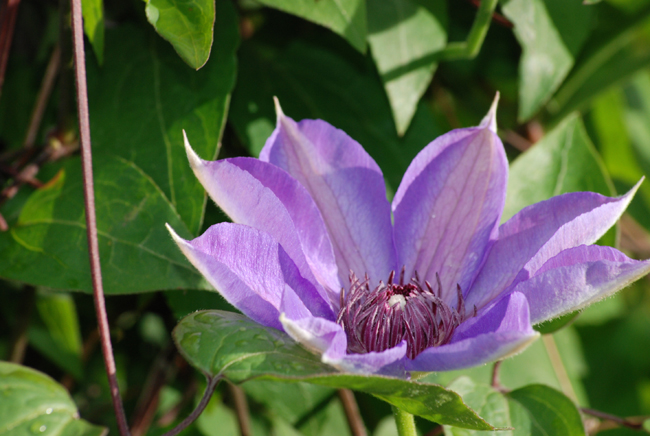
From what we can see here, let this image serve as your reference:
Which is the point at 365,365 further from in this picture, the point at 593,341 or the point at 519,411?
the point at 593,341

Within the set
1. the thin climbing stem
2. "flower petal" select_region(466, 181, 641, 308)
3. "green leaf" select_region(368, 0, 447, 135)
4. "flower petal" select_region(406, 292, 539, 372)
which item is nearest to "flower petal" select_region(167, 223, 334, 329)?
"flower petal" select_region(406, 292, 539, 372)

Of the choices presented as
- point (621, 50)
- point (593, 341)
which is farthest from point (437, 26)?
point (593, 341)

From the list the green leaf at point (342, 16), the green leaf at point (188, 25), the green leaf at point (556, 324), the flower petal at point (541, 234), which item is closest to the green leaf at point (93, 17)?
the green leaf at point (188, 25)

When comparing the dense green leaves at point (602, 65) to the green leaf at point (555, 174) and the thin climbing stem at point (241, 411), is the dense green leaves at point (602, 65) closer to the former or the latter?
the green leaf at point (555, 174)

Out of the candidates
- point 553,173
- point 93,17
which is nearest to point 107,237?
point 93,17

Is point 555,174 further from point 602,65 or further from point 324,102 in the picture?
point 602,65

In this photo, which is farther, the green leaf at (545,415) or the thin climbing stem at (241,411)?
the thin climbing stem at (241,411)

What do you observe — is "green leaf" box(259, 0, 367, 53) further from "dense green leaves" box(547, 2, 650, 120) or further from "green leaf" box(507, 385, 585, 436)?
"dense green leaves" box(547, 2, 650, 120)
